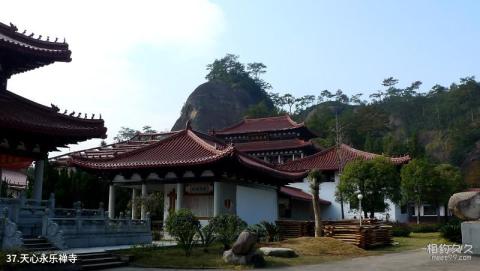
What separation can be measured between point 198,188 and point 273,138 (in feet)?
114

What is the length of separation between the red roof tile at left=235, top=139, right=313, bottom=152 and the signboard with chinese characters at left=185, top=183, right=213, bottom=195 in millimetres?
30839

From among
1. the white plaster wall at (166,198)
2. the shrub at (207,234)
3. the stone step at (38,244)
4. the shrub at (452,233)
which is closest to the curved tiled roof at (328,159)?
the white plaster wall at (166,198)

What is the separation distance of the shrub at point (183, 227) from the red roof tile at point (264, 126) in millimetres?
40085

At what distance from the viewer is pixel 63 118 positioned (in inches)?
813

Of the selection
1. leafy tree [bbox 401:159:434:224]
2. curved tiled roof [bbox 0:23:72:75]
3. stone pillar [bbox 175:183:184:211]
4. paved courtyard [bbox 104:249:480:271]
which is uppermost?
curved tiled roof [bbox 0:23:72:75]

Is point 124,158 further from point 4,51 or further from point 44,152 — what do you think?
point 4,51

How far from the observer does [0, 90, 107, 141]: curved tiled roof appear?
1700cm

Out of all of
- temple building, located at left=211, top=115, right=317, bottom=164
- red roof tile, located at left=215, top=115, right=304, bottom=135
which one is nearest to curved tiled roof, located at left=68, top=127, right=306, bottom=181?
temple building, located at left=211, top=115, right=317, bottom=164

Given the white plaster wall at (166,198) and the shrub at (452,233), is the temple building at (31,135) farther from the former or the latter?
the shrub at (452,233)

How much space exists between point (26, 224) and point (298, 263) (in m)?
9.60

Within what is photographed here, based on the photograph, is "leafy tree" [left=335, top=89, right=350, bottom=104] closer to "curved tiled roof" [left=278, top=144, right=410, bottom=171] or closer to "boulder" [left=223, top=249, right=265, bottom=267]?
"curved tiled roof" [left=278, top=144, right=410, bottom=171]

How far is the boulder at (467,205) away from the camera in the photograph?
1705 cm

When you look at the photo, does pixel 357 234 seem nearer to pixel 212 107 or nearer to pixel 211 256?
pixel 211 256

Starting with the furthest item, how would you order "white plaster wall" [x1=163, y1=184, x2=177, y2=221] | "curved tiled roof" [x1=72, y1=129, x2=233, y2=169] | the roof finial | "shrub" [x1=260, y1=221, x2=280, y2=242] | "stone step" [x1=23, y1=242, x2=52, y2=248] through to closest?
"white plaster wall" [x1=163, y1=184, x2=177, y2=221] < "shrub" [x1=260, y1=221, x2=280, y2=242] < "curved tiled roof" [x1=72, y1=129, x2=233, y2=169] < the roof finial < "stone step" [x1=23, y1=242, x2=52, y2=248]
